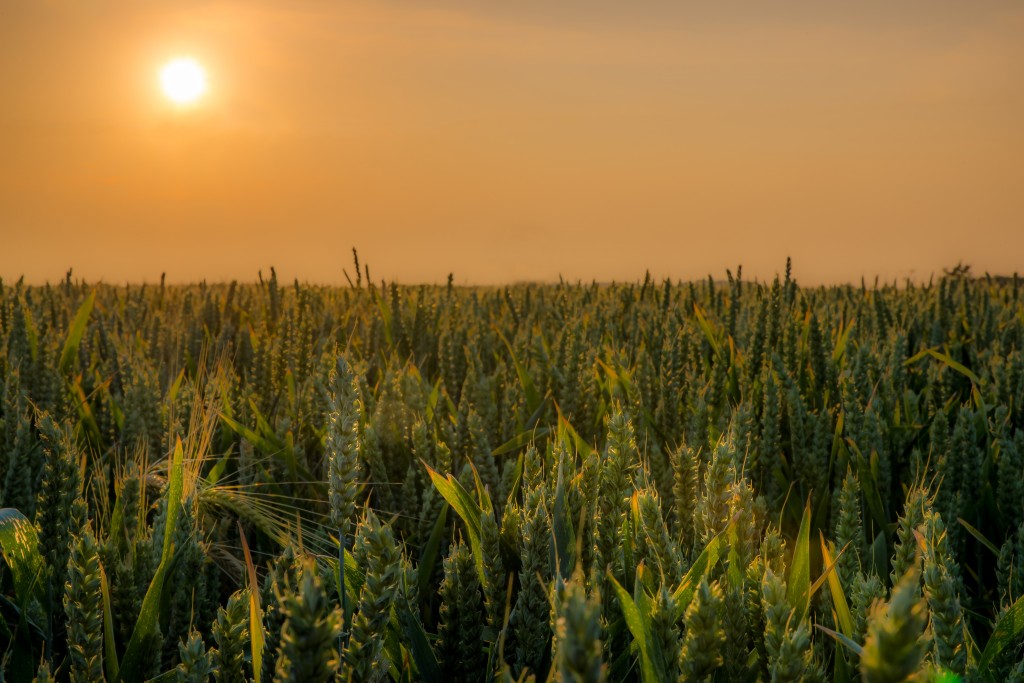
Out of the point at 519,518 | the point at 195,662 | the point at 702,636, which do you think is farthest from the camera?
the point at 519,518

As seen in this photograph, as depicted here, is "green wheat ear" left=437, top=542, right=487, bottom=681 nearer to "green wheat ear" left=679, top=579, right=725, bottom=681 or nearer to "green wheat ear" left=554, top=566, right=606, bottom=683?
"green wheat ear" left=679, top=579, right=725, bottom=681

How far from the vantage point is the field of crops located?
808 mm

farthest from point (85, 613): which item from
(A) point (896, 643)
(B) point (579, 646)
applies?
(A) point (896, 643)

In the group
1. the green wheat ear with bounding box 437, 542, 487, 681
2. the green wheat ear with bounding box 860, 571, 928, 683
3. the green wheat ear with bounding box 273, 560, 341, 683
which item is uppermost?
the green wheat ear with bounding box 860, 571, 928, 683

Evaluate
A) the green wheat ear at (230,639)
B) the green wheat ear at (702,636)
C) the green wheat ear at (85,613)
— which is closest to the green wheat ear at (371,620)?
the green wheat ear at (230,639)

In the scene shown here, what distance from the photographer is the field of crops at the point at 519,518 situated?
2.65 feet

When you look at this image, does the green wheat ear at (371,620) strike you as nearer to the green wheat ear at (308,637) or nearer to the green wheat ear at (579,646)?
the green wheat ear at (308,637)

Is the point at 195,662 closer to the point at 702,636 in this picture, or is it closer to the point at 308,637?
the point at 308,637

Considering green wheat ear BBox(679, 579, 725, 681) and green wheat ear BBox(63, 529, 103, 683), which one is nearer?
green wheat ear BBox(679, 579, 725, 681)

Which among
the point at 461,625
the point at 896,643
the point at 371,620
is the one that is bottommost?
the point at 461,625

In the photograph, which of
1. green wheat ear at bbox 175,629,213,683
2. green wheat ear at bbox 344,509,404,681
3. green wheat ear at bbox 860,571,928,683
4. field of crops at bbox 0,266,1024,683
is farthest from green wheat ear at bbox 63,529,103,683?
green wheat ear at bbox 860,571,928,683

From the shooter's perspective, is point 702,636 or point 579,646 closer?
point 579,646

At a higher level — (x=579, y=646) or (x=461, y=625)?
(x=579, y=646)

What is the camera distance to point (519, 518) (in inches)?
44.8
